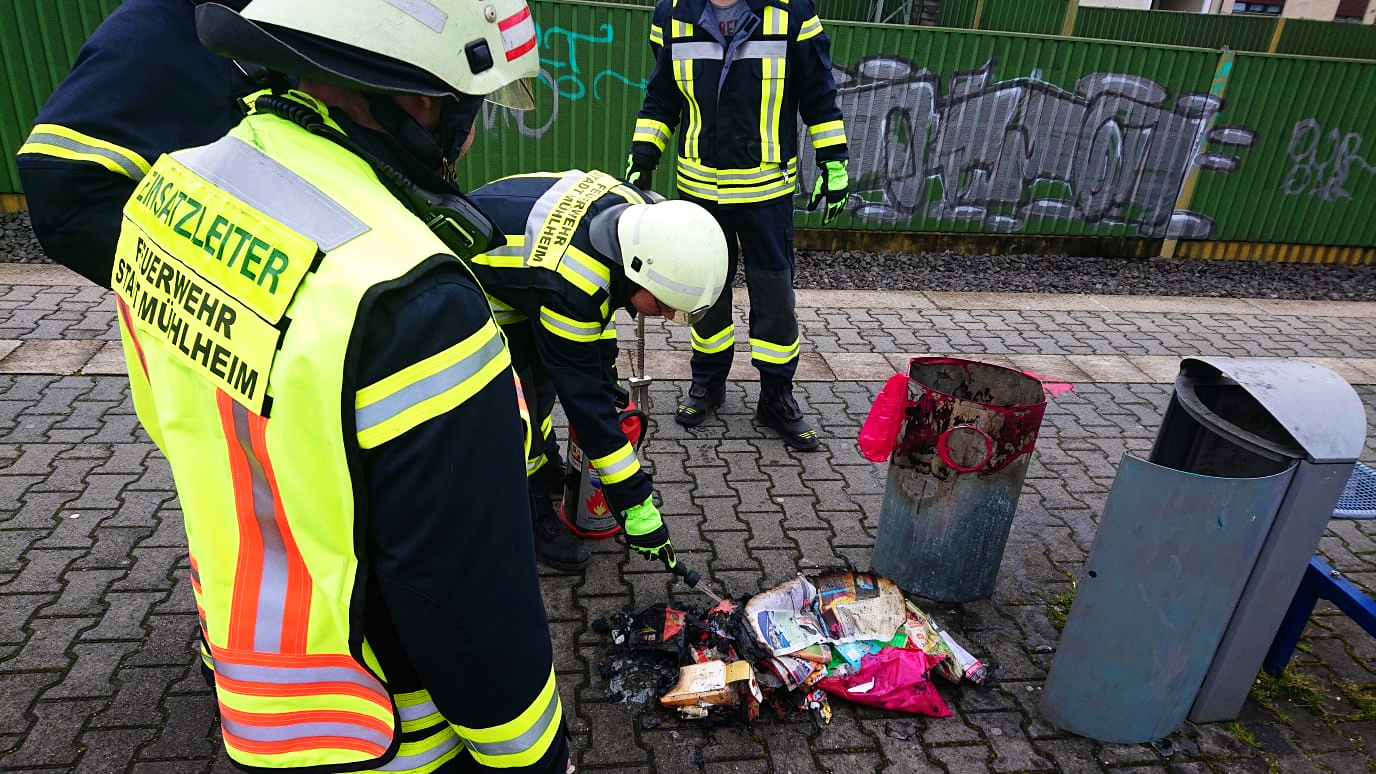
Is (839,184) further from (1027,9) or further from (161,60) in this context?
(1027,9)

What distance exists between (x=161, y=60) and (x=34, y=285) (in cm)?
503

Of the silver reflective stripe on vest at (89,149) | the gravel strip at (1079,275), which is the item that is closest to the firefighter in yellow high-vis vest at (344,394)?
the silver reflective stripe on vest at (89,149)

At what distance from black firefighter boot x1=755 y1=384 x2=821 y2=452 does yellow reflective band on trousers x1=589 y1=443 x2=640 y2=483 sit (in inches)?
75.8

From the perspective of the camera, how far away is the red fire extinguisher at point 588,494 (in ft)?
11.2

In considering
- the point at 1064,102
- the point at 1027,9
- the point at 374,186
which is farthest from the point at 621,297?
the point at 1027,9

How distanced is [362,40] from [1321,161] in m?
10.9

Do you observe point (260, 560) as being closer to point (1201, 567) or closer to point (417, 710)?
point (417, 710)

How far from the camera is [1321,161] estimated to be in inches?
348

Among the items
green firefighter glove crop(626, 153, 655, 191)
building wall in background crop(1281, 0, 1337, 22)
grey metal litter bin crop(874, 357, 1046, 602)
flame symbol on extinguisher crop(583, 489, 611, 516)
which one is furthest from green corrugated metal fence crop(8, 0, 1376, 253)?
building wall in background crop(1281, 0, 1337, 22)

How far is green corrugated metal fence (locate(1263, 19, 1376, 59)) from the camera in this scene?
12.0m

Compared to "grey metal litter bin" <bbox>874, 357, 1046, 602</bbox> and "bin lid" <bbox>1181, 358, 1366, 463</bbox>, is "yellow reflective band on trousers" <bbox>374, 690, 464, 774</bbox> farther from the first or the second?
"bin lid" <bbox>1181, 358, 1366, 463</bbox>

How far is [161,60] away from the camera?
2.14 meters

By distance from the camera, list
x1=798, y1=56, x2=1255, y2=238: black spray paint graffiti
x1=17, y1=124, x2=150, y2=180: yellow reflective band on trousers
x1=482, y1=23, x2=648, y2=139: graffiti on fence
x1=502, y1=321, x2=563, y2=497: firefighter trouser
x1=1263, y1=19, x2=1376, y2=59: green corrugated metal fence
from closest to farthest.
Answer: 1. x1=17, y1=124, x2=150, y2=180: yellow reflective band on trousers
2. x1=502, y1=321, x2=563, y2=497: firefighter trouser
3. x1=482, y1=23, x2=648, y2=139: graffiti on fence
4. x1=798, y1=56, x2=1255, y2=238: black spray paint graffiti
5. x1=1263, y1=19, x2=1376, y2=59: green corrugated metal fence

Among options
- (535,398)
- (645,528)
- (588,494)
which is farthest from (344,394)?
(588,494)
